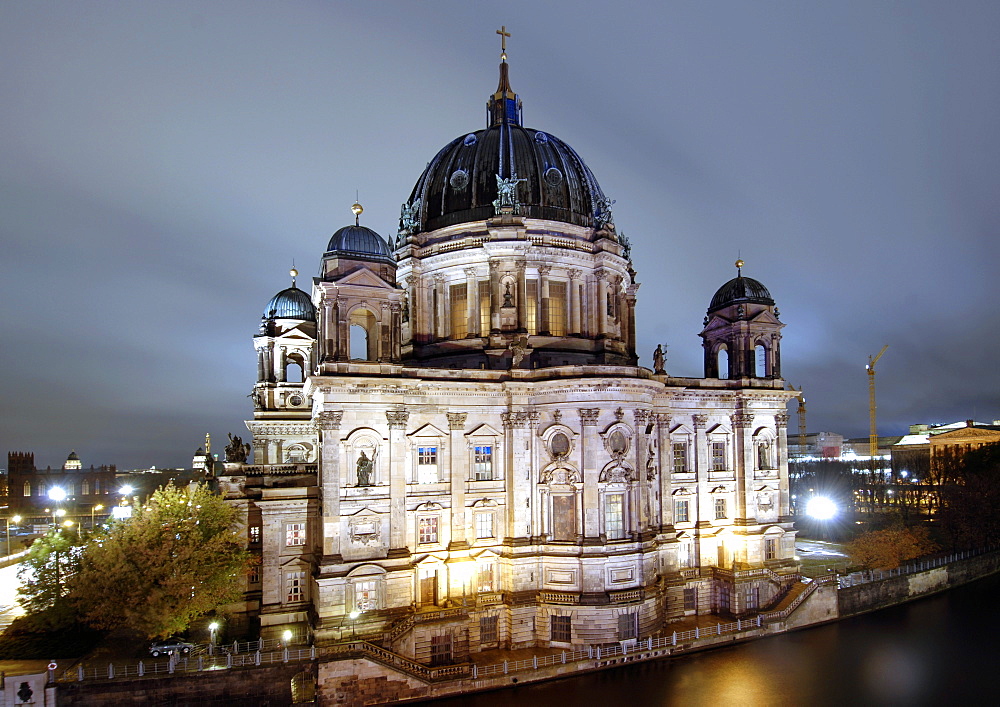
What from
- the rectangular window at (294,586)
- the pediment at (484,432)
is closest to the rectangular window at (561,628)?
the pediment at (484,432)

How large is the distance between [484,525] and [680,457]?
16609mm

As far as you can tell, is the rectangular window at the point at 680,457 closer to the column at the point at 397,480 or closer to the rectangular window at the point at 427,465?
the rectangular window at the point at 427,465

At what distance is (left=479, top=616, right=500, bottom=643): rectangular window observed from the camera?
39062 mm

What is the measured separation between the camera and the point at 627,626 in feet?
129

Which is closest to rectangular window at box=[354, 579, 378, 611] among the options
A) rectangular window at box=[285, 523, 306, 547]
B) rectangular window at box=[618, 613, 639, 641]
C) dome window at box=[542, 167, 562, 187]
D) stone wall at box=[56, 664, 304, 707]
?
stone wall at box=[56, 664, 304, 707]

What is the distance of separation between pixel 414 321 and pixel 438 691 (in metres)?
25.3

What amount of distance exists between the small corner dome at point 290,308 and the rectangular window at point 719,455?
36.5m

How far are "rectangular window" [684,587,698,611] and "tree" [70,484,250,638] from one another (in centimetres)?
3011

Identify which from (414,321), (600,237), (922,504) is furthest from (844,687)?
(922,504)

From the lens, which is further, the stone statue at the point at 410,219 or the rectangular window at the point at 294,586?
the stone statue at the point at 410,219

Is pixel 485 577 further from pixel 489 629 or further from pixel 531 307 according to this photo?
pixel 531 307

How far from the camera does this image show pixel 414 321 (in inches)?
1911

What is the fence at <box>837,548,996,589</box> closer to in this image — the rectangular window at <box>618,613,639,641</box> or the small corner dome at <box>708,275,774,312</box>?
the rectangular window at <box>618,613,639,641</box>

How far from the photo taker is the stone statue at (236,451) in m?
42.5
